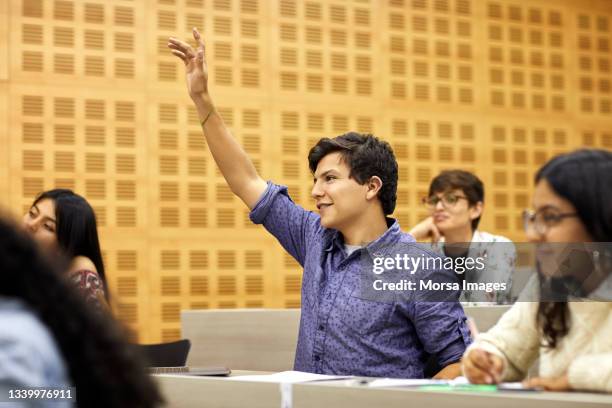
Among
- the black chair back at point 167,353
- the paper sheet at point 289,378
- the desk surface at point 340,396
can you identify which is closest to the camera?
the desk surface at point 340,396

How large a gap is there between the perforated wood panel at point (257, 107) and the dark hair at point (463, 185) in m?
2.15

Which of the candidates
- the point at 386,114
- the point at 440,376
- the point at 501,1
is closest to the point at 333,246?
the point at 440,376

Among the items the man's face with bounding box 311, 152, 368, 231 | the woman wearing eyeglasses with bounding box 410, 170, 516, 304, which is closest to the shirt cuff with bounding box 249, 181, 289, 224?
the man's face with bounding box 311, 152, 368, 231

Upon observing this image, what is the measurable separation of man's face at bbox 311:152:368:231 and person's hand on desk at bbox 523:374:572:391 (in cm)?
138

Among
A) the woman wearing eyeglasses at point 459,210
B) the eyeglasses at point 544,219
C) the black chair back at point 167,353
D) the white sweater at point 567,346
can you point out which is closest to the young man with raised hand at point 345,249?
the white sweater at point 567,346

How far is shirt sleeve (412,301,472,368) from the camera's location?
116 inches

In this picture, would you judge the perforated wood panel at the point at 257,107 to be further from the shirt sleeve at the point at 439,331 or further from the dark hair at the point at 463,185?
the shirt sleeve at the point at 439,331

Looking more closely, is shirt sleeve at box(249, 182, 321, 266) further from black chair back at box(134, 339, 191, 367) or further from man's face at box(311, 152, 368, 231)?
black chair back at box(134, 339, 191, 367)

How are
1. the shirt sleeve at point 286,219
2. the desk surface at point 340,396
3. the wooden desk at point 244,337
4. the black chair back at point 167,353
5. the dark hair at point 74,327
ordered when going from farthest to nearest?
1. the wooden desk at point 244,337
2. the black chair back at point 167,353
3. the shirt sleeve at point 286,219
4. the desk surface at point 340,396
5. the dark hair at point 74,327

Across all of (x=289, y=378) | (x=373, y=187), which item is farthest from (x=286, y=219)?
(x=289, y=378)

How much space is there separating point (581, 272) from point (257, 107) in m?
5.38

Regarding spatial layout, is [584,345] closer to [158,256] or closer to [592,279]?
[592,279]

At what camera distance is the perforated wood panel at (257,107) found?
258 inches

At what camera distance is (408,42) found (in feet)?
25.1
